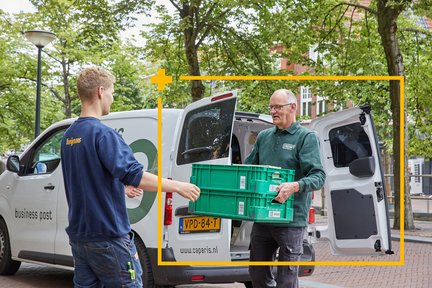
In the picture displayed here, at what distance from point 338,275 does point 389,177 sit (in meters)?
12.4

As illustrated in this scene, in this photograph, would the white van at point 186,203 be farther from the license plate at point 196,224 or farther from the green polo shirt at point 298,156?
the green polo shirt at point 298,156

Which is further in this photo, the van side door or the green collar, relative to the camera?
the van side door

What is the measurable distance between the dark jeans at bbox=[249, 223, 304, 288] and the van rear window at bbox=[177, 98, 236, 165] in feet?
4.43

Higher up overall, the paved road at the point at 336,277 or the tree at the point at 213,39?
the tree at the point at 213,39

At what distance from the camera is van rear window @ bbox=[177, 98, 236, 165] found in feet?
19.5

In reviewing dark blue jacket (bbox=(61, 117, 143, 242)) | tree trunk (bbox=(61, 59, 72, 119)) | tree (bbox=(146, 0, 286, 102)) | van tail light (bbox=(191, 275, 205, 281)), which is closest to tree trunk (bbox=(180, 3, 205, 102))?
tree (bbox=(146, 0, 286, 102))

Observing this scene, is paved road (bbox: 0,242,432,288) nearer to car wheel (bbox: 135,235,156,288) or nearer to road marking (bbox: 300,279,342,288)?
road marking (bbox: 300,279,342,288)

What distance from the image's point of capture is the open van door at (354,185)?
5.61 m

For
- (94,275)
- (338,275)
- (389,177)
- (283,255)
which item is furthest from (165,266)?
(389,177)

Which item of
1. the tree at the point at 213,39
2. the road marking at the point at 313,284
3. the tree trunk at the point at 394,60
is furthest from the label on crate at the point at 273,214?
the tree at the point at 213,39

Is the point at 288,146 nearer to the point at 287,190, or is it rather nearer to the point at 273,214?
the point at 287,190

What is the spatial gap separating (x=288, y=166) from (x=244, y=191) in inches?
13.7

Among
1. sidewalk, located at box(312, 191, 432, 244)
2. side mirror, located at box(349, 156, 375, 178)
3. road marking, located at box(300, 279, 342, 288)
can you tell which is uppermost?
side mirror, located at box(349, 156, 375, 178)

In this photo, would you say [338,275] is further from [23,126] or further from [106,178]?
[23,126]
